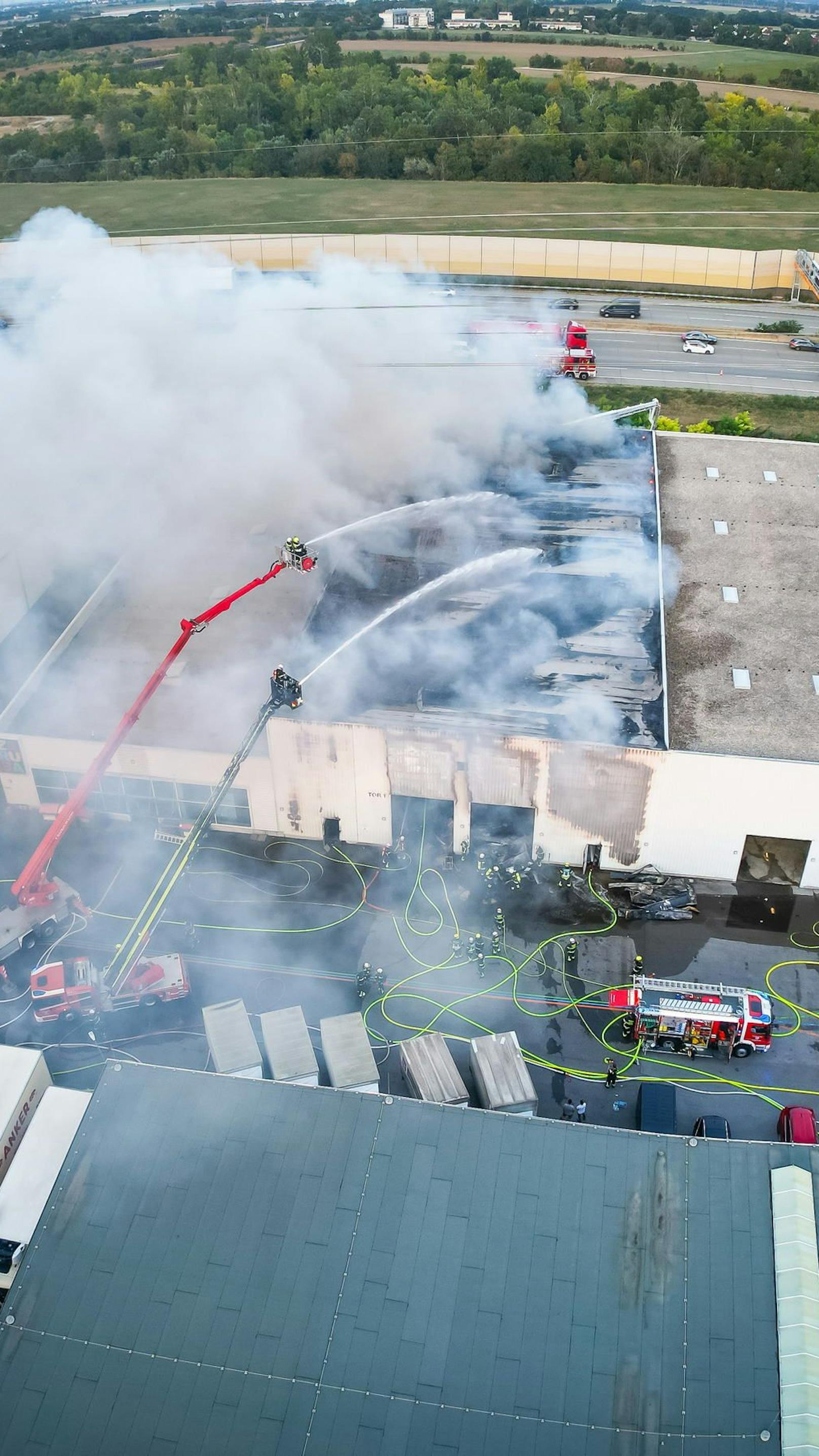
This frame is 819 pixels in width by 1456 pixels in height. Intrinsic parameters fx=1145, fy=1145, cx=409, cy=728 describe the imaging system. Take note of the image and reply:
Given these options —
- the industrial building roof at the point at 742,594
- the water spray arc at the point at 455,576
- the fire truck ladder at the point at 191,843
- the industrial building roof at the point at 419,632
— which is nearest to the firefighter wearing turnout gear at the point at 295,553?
the fire truck ladder at the point at 191,843

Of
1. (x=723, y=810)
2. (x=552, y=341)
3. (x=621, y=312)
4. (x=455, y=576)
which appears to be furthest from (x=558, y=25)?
(x=723, y=810)

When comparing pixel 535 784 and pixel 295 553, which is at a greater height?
pixel 295 553

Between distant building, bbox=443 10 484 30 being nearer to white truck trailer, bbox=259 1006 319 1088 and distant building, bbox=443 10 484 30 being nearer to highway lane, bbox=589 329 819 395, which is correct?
highway lane, bbox=589 329 819 395

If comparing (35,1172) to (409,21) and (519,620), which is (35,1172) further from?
(409,21)

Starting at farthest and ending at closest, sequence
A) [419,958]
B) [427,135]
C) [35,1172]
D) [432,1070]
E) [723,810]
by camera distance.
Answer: [427,135] < [723,810] < [419,958] < [432,1070] < [35,1172]

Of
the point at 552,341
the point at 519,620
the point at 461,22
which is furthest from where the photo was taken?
the point at 461,22

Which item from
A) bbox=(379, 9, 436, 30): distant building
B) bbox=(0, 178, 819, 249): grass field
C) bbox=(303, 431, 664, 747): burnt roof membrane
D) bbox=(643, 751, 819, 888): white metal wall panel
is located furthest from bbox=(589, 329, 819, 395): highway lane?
bbox=(379, 9, 436, 30): distant building
